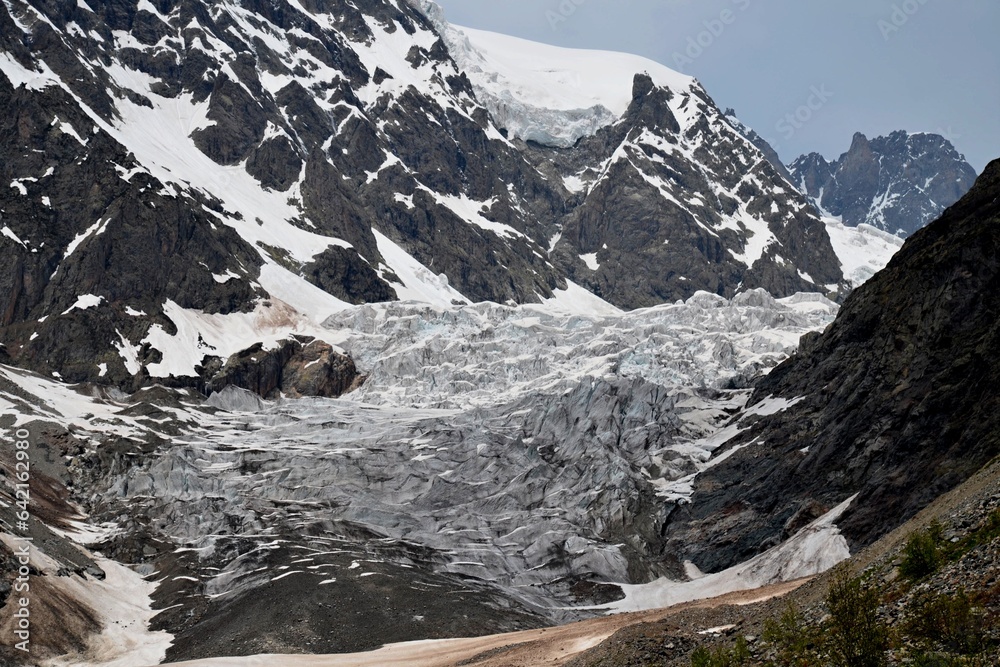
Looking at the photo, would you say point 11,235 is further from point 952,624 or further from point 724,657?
point 952,624

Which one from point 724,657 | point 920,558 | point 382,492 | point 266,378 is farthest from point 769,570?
point 266,378

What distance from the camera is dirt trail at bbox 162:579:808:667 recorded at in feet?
168

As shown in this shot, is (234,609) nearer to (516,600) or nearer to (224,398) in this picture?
(516,600)

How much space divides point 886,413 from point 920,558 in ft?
224

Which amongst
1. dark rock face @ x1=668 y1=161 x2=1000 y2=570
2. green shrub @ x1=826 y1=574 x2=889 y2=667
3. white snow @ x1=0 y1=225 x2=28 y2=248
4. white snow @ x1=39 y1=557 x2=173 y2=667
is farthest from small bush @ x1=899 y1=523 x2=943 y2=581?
white snow @ x1=0 y1=225 x2=28 y2=248

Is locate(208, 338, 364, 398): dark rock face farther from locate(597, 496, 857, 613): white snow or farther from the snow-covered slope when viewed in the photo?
locate(597, 496, 857, 613): white snow

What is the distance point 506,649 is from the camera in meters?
55.9

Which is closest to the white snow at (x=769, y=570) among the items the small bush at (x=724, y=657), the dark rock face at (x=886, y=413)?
the dark rock face at (x=886, y=413)

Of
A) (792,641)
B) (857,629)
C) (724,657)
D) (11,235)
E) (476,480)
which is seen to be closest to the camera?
(857,629)

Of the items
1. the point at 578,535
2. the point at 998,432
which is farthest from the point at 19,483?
the point at 998,432

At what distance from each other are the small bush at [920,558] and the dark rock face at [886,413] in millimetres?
44356

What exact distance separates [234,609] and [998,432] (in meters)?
A: 61.8

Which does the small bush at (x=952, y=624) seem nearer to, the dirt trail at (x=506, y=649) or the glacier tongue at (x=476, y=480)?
the dirt trail at (x=506, y=649)

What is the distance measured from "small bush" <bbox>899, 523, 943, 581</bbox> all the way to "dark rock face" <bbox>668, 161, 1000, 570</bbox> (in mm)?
44356
